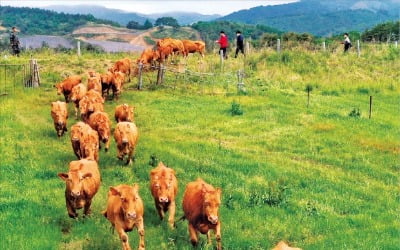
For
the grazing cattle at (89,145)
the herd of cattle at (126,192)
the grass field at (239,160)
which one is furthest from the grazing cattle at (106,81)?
the grazing cattle at (89,145)

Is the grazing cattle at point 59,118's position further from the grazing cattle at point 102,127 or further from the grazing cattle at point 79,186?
the grazing cattle at point 79,186

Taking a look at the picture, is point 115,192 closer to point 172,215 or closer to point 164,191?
point 164,191

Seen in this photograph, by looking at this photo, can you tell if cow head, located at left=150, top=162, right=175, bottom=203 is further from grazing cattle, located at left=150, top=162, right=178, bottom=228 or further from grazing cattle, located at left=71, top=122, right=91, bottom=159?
grazing cattle, located at left=71, top=122, right=91, bottom=159

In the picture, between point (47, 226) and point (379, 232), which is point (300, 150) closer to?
point (379, 232)

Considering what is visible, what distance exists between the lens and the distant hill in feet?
434

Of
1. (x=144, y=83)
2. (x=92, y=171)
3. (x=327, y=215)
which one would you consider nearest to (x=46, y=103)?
(x=144, y=83)

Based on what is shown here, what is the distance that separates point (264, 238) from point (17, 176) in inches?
290

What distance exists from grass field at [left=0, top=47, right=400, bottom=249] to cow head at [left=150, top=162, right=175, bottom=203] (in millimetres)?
674

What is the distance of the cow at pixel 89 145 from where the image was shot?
16.8 metres

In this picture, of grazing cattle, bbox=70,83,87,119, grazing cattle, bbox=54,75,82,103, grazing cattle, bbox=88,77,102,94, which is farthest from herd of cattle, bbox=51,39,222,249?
grazing cattle, bbox=54,75,82,103

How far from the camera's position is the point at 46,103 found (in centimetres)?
2642

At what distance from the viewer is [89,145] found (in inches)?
666

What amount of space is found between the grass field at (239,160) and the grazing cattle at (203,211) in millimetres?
539

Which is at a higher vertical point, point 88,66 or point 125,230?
point 88,66
